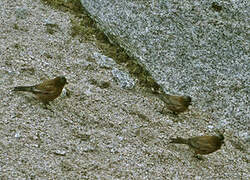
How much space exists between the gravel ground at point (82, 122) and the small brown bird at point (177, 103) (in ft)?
0.64

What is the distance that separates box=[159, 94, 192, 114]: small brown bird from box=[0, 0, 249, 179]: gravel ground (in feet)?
0.64

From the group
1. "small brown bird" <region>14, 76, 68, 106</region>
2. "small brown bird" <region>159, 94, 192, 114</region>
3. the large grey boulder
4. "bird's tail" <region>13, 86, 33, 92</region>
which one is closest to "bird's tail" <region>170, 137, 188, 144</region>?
"small brown bird" <region>159, 94, 192, 114</region>

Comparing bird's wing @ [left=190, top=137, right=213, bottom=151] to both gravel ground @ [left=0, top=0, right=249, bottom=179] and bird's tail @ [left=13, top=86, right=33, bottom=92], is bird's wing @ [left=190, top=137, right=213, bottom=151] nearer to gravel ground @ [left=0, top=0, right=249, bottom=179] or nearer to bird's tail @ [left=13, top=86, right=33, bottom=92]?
gravel ground @ [left=0, top=0, right=249, bottom=179]

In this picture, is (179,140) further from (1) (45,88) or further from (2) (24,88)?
(2) (24,88)

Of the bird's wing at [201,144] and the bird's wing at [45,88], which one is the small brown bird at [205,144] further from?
the bird's wing at [45,88]

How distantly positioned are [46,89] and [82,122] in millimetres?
754

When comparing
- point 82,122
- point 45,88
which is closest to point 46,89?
point 45,88

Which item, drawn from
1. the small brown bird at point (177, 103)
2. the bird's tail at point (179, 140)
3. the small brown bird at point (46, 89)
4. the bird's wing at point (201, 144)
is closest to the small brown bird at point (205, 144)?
the bird's wing at point (201, 144)

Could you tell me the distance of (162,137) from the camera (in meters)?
6.86

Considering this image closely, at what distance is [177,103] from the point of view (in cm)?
735

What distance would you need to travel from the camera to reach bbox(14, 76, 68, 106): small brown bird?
6492 mm

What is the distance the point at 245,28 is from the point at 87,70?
305 centimetres

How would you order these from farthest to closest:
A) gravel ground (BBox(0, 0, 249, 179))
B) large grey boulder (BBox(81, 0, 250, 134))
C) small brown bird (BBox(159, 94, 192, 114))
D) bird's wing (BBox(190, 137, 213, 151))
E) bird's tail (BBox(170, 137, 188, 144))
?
large grey boulder (BBox(81, 0, 250, 134))
small brown bird (BBox(159, 94, 192, 114))
bird's tail (BBox(170, 137, 188, 144))
bird's wing (BBox(190, 137, 213, 151))
gravel ground (BBox(0, 0, 249, 179))

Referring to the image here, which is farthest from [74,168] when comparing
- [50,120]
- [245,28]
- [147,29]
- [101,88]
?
[245,28]
